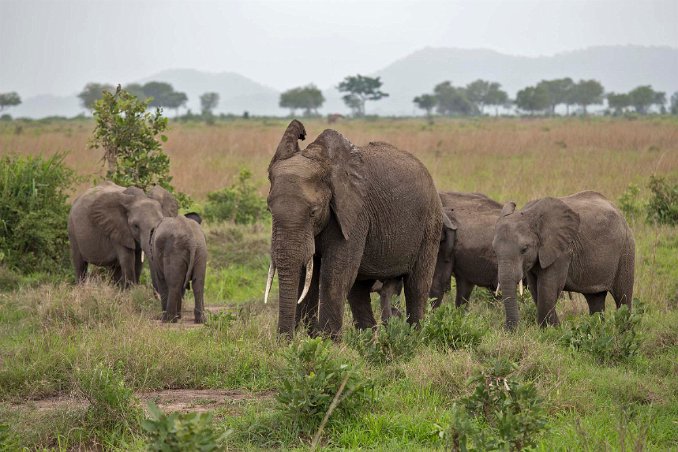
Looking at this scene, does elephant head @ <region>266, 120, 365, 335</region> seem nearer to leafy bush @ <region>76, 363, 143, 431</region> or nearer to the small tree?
leafy bush @ <region>76, 363, 143, 431</region>

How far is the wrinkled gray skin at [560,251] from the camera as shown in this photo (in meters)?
8.64

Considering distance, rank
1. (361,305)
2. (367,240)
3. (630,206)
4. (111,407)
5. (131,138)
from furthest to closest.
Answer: (630,206), (131,138), (361,305), (367,240), (111,407)

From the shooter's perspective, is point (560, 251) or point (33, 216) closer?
point (560, 251)

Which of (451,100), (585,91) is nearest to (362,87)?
(451,100)

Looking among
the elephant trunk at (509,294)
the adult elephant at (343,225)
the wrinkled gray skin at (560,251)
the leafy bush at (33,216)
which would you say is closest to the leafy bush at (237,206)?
the leafy bush at (33,216)

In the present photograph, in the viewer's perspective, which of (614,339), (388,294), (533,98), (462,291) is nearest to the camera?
(614,339)

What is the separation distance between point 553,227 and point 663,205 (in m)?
6.11

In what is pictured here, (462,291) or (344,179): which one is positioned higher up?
(344,179)

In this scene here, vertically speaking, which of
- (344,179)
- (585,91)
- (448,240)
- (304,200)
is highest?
(585,91)

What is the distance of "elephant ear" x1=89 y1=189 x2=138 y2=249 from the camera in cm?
1096

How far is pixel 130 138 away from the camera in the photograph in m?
12.7

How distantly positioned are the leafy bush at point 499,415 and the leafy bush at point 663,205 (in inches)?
380

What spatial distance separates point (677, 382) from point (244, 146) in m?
22.2

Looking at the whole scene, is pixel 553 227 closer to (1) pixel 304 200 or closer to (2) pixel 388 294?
(2) pixel 388 294
